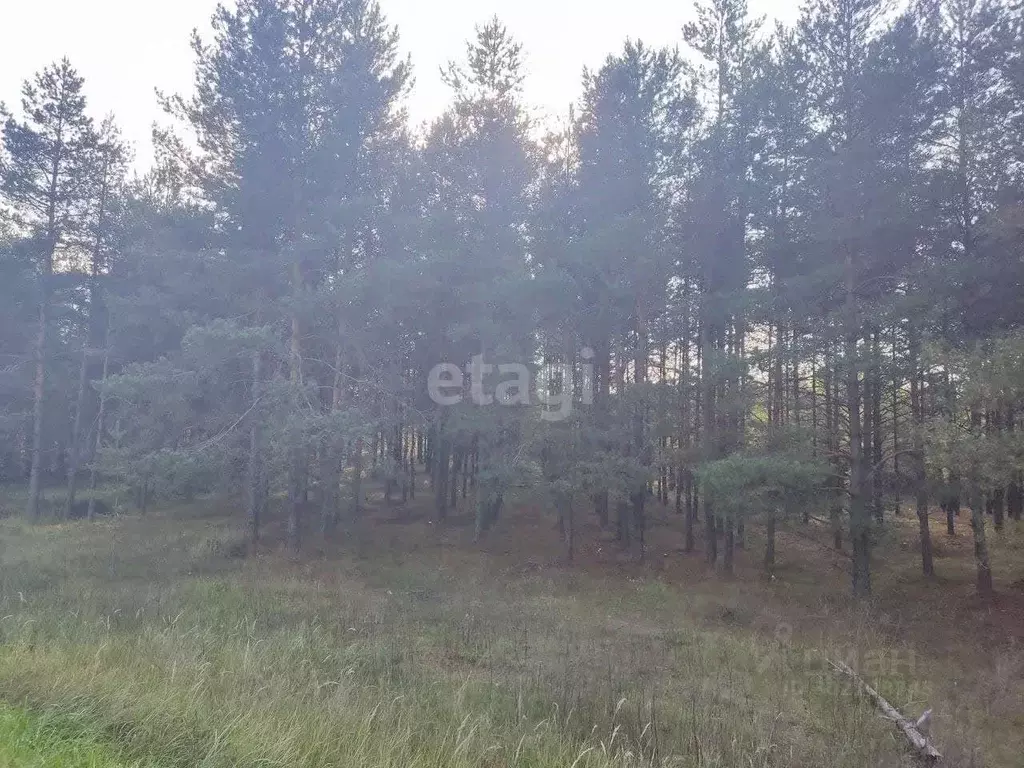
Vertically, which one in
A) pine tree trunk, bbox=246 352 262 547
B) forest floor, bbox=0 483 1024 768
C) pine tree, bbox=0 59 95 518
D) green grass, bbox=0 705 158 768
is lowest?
forest floor, bbox=0 483 1024 768

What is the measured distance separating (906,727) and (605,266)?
479 inches

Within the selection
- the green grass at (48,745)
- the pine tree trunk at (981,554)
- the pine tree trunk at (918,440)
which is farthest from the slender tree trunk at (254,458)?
the pine tree trunk at (981,554)

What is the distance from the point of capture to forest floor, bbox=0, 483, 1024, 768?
14.5 feet

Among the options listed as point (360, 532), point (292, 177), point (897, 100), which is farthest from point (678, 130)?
point (360, 532)

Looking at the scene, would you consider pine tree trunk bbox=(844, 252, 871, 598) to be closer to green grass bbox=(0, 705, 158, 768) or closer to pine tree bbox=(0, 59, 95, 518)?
green grass bbox=(0, 705, 158, 768)

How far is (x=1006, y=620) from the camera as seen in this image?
11.5 m

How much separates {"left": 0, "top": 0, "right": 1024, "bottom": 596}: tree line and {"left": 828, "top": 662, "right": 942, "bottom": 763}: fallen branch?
4486mm

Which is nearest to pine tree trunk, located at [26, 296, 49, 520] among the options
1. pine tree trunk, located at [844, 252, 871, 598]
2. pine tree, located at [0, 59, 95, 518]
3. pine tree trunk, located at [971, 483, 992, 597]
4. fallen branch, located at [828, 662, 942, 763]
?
pine tree, located at [0, 59, 95, 518]

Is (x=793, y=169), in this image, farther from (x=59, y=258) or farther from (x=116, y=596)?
(x=59, y=258)

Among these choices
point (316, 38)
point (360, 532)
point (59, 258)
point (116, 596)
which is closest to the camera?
point (116, 596)

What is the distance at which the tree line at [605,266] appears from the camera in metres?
12.0

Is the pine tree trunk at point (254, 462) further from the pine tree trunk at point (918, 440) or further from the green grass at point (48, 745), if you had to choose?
the pine tree trunk at point (918, 440)

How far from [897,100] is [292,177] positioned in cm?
1392

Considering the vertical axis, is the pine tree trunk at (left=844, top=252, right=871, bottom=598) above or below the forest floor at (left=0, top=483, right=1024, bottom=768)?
above
